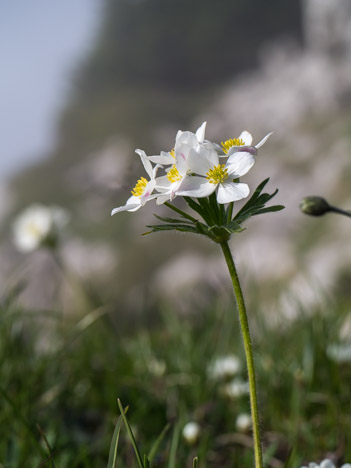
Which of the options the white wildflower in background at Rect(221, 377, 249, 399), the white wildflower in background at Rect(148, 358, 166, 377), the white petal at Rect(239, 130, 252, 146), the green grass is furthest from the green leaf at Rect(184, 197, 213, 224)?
the white wildflower in background at Rect(148, 358, 166, 377)

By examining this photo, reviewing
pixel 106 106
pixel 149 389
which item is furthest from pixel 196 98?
pixel 149 389

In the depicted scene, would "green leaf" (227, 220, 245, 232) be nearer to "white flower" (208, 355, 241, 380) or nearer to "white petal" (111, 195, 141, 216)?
"white petal" (111, 195, 141, 216)

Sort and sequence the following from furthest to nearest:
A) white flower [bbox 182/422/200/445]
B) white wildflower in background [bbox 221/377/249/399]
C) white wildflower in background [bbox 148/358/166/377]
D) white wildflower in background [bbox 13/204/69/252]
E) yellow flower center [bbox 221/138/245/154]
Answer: white wildflower in background [bbox 13/204/69/252], white wildflower in background [bbox 148/358/166/377], white wildflower in background [bbox 221/377/249/399], white flower [bbox 182/422/200/445], yellow flower center [bbox 221/138/245/154]

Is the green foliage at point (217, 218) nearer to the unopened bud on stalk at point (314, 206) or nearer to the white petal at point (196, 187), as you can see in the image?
the white petal at point (196, 187)

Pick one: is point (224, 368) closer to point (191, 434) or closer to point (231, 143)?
point (191, 434)

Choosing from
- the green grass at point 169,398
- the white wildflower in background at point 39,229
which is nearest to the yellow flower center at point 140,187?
the green grass at point 169,398

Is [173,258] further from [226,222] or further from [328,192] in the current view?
[226,222]

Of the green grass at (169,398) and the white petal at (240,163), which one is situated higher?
the white petal at (240,163)
